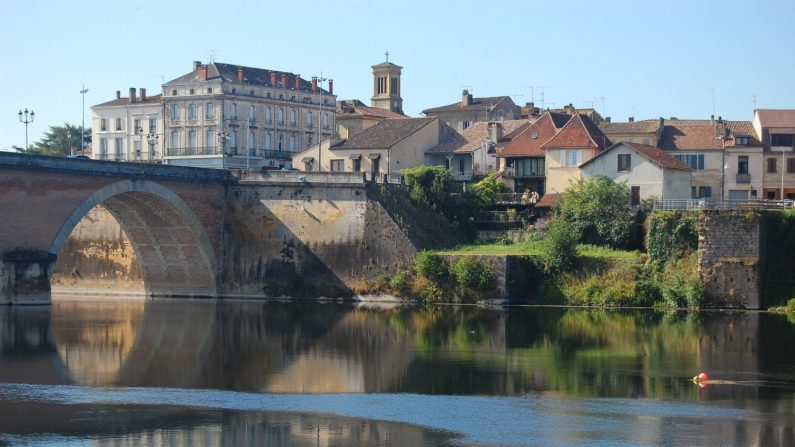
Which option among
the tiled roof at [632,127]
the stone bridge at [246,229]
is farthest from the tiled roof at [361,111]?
the stone bridge at [246,229]

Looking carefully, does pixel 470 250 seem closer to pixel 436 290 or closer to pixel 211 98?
pixel 436 290

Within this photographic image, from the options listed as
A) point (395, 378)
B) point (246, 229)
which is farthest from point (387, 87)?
point (395, 378)

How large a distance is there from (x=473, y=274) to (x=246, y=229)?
1279 centimetres

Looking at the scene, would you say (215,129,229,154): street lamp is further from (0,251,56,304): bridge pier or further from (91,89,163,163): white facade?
(0,251,56,304): bridge pier

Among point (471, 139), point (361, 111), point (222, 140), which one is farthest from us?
point (361, 111)

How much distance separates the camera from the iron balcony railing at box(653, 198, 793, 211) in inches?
2356

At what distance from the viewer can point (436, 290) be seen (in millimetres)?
62594

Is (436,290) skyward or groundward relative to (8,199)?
groundward

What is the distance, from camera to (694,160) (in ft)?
241

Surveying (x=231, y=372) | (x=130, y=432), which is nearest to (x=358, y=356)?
(x=231, y=372)

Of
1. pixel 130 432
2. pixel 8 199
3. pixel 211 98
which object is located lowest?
pixel 130 432

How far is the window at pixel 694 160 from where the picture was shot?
73.2 meters

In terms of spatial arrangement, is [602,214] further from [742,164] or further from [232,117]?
[232,117]

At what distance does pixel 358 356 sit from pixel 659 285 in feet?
65.9
